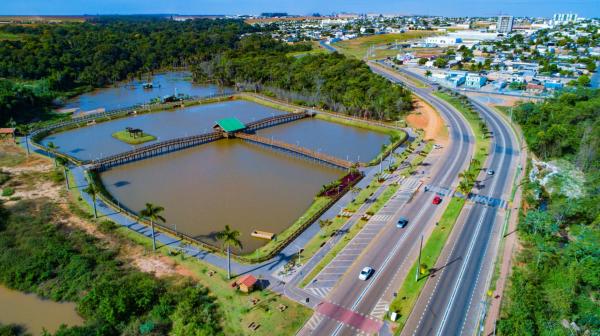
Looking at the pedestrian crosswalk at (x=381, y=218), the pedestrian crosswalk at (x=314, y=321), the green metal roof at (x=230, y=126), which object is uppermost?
the green metal roof at (x=230, y=126)

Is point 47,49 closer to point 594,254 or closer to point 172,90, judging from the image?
point 172,90

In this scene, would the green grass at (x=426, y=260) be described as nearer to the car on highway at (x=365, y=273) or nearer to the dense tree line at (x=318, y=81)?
the car on highway at (x=365, y=273)

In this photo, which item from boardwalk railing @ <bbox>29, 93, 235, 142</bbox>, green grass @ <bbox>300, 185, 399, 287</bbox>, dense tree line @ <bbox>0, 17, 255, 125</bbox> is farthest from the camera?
dense tree line @ <bbox>0, 17, 255, 125</bbox>

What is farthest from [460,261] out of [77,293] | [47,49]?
[47,49]

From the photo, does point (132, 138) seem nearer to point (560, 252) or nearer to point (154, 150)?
point (154, 150)

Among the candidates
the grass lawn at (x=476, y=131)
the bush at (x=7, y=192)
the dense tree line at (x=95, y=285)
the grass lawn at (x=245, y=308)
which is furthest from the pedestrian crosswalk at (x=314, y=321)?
the bush at (x=7, y=192)

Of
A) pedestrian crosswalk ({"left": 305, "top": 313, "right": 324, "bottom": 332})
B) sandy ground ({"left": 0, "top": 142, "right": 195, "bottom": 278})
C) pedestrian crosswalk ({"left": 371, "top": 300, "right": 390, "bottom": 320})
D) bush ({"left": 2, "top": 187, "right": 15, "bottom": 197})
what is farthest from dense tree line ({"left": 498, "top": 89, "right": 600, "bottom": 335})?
bush ({"left": 2, "top": 187, "right": 15, "bottom": 197})

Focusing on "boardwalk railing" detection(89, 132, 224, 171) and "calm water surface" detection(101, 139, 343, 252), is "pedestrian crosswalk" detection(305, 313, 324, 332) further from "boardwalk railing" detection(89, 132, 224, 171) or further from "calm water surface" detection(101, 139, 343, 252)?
"boardwalk railing" detection(89, 132, 224, 171)
